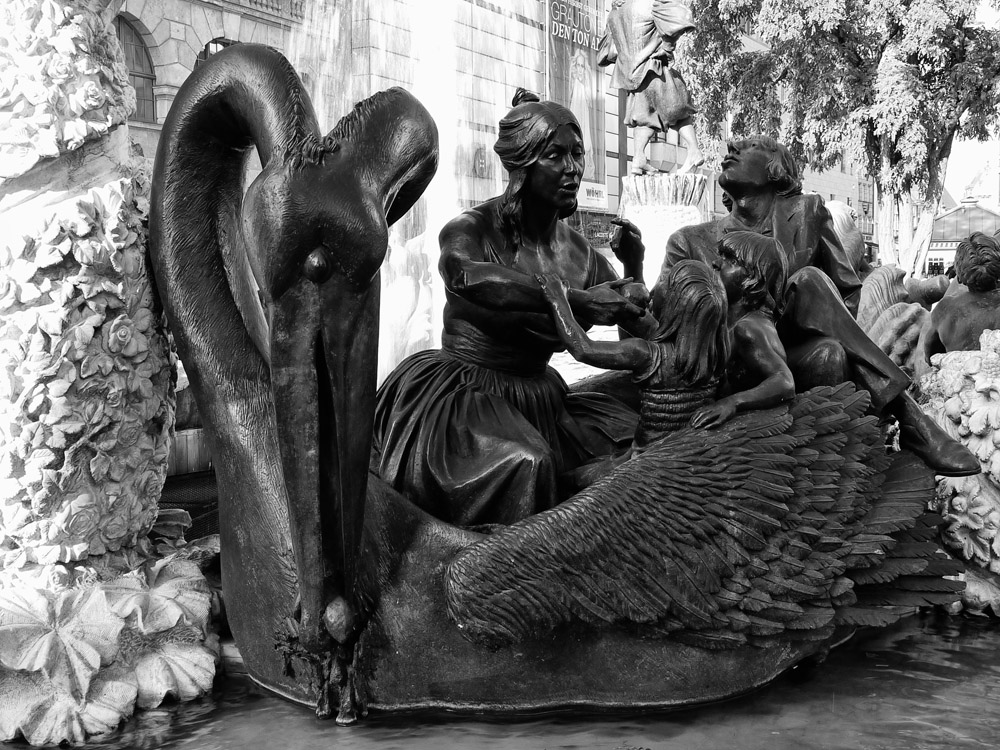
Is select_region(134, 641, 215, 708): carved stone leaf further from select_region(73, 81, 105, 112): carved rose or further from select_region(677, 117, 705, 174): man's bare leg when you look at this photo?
select_region(677, 117, 705, 174): man's bare leg

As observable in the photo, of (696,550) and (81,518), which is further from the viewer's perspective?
(81,518)

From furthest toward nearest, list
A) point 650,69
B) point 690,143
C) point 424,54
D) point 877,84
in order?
point 877,84 < point 690,143 < point 650,69 < point 424,54

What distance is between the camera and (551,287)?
9.60 feet

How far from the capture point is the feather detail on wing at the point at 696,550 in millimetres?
2656

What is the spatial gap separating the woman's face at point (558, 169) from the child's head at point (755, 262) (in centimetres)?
48

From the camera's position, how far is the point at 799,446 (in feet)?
9.38

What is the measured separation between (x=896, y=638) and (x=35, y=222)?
9.25ft

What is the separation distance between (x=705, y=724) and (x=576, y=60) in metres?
15.1

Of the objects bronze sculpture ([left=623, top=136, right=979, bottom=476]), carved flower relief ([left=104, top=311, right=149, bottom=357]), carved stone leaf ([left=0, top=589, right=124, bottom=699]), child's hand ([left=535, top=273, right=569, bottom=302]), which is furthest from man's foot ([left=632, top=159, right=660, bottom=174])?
carved stone leaf ([left=0, top=589, right=124, bottom=699])

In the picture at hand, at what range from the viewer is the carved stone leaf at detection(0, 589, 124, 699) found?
2.62 metres

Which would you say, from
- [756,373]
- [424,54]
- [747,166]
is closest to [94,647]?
[756,373]

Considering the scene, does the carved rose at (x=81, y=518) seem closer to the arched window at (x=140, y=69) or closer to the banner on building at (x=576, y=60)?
the banner on building at (x=576, y=60)

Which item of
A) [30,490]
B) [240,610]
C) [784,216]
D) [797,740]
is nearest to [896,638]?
[797,740]

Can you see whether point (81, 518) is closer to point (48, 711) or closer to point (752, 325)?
point (48, 711)
